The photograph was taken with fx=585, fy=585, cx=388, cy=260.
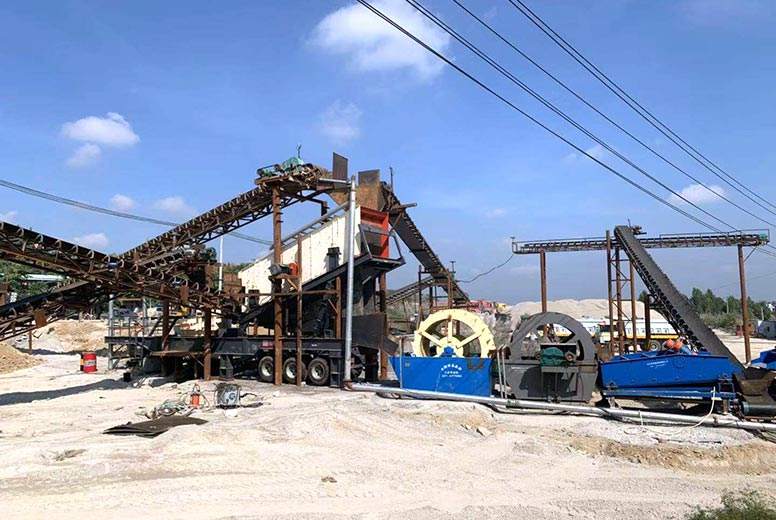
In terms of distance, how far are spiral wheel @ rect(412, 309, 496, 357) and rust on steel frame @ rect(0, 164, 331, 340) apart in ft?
23.3

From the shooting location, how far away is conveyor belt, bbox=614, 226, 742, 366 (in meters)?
20.8

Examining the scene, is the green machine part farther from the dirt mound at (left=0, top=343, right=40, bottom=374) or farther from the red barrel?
the dirt mound at (left=0, top=343, right=40, bottom=374)

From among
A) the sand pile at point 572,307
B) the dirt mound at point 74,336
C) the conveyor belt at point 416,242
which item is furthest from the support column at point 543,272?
the sand pile at point 572,307

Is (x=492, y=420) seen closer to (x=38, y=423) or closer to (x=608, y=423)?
(x=608, y=423)

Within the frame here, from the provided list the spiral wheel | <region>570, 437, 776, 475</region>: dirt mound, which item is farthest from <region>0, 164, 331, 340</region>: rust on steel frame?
<region>570, 437, 776, 475</region>: dirt mound

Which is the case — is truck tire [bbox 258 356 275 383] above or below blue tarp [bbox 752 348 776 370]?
below

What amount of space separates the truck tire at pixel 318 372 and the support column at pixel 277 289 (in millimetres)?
1006

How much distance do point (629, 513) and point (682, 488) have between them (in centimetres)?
171

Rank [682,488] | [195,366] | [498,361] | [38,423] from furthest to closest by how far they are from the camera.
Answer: [195,366] → [498,361] → [38,423] → [682,488]

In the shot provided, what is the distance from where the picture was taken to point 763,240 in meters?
31.5

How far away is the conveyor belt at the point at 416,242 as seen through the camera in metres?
24.5

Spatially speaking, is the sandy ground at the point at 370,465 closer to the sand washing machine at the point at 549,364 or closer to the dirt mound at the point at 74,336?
the sand washing machine at the point at 549,364

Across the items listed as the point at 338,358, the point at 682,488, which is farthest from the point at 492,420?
the point at 338,358

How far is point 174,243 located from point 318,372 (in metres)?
9.03
